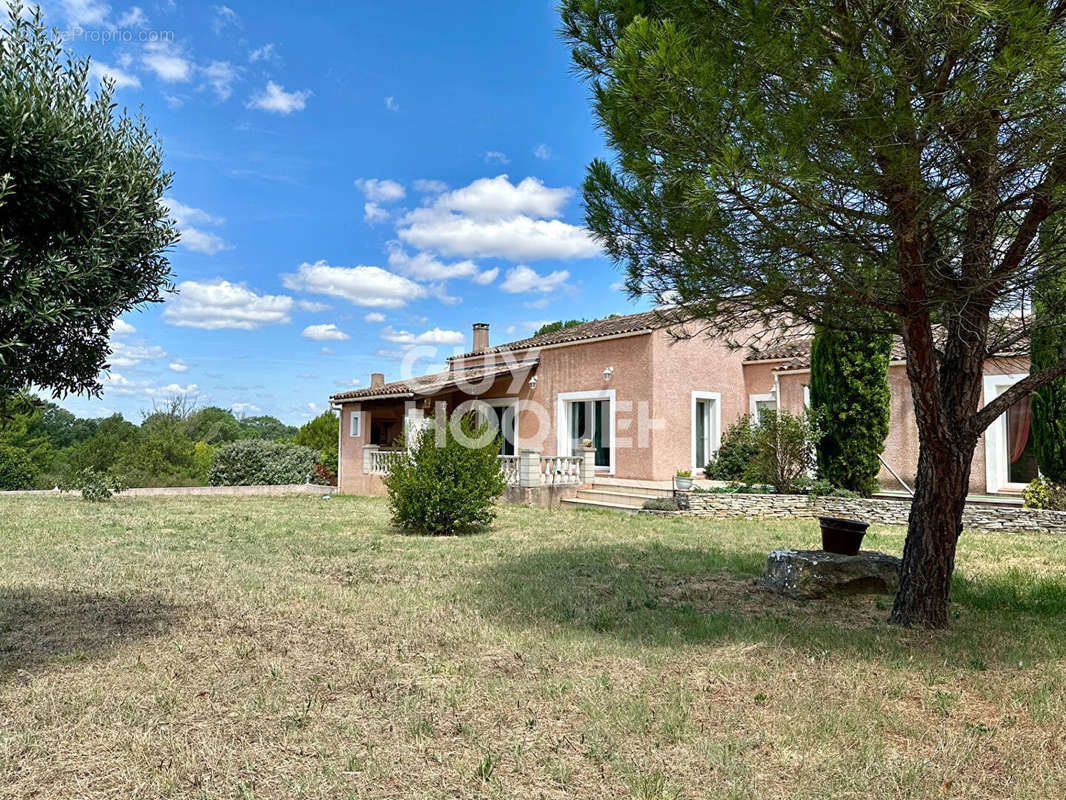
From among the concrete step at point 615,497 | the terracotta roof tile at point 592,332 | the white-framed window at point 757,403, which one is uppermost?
the terracotta roof tile at point 592,332

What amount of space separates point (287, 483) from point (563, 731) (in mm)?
25402

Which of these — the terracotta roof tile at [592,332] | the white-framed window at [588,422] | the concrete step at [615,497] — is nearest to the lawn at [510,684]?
the concrete step at [615,497]

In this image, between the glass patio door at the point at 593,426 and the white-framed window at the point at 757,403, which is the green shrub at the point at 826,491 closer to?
the white-framed window at the point at 757,403

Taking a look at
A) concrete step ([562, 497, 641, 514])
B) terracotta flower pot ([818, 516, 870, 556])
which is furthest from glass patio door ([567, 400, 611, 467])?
terracotta flower pot ([818, 516, 870, 556])

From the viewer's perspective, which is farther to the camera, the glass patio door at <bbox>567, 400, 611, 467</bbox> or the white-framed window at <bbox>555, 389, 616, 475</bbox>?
the glass patio door at <bbox>567, 400, 611, 467</bbox>

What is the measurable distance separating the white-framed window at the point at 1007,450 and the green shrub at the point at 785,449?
394 cm

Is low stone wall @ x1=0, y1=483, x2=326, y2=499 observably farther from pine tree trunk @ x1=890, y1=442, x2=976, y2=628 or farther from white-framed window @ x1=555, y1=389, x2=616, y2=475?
pine tree trunk @ x1=890, y1=442, x2=976, y2=628

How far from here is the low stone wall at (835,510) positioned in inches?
517

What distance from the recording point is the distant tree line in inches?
1197

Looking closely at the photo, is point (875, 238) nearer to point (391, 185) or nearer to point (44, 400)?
point (44, 400)

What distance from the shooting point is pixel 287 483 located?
27.4 metres

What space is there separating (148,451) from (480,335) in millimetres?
19843

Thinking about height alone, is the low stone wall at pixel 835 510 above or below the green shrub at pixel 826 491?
below

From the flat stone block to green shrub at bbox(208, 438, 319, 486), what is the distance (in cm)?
2323
